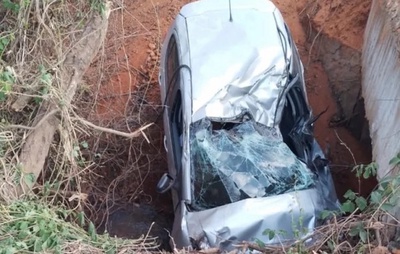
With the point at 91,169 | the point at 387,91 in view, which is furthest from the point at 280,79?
the point at 91,169

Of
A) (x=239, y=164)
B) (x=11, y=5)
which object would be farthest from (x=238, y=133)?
(x=11, y=5)

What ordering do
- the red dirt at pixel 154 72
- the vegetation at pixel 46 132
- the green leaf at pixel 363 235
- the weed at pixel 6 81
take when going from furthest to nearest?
the red dirt at pixel 154 72
the weed at pixel 6 81
the vegetation at pixel 46 132
the green leaf at pixel 363 235

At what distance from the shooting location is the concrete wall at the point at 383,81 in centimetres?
613

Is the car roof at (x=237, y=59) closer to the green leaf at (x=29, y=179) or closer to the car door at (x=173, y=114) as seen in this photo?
the car door at (x=173, y=114)

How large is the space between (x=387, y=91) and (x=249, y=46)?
4.62 feet

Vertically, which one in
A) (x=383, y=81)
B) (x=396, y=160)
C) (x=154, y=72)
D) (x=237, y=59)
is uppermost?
(x=237, y=59)

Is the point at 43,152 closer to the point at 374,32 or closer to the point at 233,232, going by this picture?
the point at 233,232

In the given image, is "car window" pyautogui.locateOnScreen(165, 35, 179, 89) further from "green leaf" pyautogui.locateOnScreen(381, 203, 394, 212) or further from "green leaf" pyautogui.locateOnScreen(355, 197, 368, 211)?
"green leaf" pyautogui.locateOnScreen(381, 203, 394, 212)

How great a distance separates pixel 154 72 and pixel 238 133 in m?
2.85

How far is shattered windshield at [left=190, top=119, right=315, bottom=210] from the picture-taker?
636cm

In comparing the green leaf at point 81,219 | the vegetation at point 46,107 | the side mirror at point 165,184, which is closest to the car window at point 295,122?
the side mirror at point 165,184

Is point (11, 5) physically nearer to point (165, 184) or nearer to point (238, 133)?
point (165, 184)

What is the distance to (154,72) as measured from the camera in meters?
9.26

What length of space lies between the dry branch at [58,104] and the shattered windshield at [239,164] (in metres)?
1.18
